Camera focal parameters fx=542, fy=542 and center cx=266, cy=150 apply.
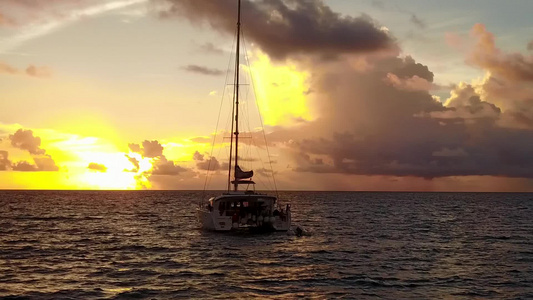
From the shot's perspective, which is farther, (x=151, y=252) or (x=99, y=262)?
(x=151, y=252)

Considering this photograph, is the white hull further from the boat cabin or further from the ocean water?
the ocean water

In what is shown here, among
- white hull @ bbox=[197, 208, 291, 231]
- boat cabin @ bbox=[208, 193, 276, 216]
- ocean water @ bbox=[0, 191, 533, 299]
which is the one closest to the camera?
ocean water @ bbox=[0, 191, 533, 299]

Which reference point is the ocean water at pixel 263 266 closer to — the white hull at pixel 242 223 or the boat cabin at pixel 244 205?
the white hull at pixel 242 223

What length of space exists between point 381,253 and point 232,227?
54.2 feet

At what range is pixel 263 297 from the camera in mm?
27672

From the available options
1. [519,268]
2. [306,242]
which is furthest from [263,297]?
[306,242]

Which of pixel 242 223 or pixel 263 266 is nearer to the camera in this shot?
pixel 263 266

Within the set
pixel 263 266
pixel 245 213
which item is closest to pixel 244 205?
pixel 245 213

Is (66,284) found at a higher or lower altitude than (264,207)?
lower

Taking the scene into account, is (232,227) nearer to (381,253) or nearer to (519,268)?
(381,253)

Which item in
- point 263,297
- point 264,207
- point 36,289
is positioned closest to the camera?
point 263,297

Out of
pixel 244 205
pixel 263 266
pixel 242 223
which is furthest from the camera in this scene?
pixel 244 205

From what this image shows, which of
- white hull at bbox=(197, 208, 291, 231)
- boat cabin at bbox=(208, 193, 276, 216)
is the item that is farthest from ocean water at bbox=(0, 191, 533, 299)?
boat cabin at bbox=(208, 193, 276, 216)

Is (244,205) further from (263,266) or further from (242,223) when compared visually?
(263,266)
